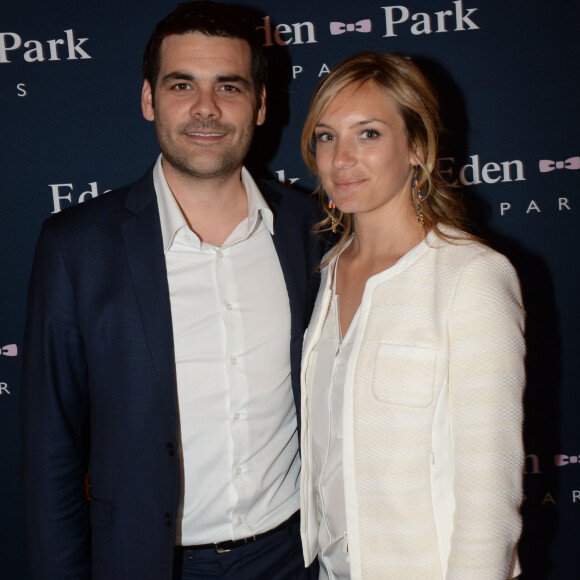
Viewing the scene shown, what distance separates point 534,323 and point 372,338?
147 cm

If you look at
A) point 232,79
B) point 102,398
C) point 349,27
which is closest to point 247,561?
point 102,398

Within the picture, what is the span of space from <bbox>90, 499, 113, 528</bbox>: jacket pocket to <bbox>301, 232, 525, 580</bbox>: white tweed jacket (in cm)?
73

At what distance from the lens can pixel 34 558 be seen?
1.81 meters

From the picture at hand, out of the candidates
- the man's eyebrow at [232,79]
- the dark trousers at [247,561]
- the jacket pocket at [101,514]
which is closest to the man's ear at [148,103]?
the man's eyebrow at [232,79]

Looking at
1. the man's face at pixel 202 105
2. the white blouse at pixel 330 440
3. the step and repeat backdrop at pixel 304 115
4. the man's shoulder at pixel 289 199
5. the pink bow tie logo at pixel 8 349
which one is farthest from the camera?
the pink bow tie logo at pixel 8 349

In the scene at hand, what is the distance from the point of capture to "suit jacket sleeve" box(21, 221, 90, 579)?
1749 mm

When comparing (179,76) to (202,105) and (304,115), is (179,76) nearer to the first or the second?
(202,105)

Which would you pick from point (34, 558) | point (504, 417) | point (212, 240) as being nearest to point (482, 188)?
point (212, 240)

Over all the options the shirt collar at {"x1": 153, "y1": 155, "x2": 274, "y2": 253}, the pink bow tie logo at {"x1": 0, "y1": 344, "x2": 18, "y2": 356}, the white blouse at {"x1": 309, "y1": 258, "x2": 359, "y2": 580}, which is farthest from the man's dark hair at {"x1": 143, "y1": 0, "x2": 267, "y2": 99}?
the pink bow tie logo at {"x1": 0, "y1": 344, "x2": 18, "y2": 356}

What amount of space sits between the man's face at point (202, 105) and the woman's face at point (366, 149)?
369 millimetres

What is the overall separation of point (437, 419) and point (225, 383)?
667 mm

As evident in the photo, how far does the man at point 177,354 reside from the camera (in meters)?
1.76

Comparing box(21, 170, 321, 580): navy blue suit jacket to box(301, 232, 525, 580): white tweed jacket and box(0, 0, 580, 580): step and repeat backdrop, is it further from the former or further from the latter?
box(0, 0, 580, 580): step and repeat backdrop

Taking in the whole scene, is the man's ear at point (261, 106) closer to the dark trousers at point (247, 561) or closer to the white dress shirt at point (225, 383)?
the white dress shirt at point (225, 383)
